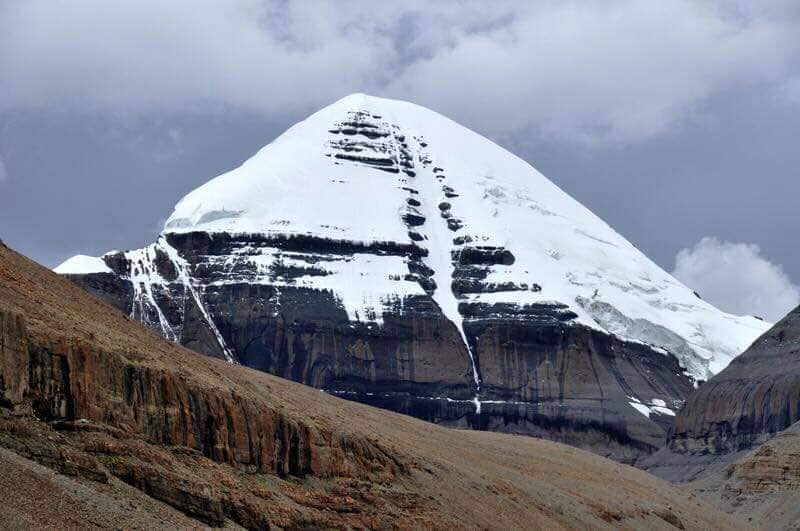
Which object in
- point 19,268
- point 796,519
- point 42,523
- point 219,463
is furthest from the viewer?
point 796,519

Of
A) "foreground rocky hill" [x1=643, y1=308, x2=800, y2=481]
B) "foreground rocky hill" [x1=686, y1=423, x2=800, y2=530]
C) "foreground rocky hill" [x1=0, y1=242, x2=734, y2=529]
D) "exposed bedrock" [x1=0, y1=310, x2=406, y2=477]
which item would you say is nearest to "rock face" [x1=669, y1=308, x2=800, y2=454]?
"foreground rocky hill" [x1=643, y1=308, x2=800, y2=481]

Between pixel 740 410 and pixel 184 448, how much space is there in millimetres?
124240

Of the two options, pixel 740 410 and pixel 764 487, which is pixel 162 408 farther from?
pixel 740 410

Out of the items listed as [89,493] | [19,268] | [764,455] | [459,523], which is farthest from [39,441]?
[764,455]

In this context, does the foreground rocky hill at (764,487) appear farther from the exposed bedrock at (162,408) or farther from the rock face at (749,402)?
the exposed bedrock at (162,408)

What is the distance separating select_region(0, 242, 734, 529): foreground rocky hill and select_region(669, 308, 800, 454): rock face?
87359mm

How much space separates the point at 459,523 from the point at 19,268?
2000 cm

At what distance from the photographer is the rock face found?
180 meters

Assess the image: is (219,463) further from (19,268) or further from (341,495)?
(19,268)

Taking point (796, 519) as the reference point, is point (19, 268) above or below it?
above

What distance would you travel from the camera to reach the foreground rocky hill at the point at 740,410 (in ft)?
586

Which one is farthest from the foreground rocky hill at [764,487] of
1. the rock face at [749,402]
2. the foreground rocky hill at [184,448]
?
the foreground rocky hill at [184,448]

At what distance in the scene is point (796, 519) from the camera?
134000 mm

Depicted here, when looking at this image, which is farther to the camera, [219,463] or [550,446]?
[550,446]
